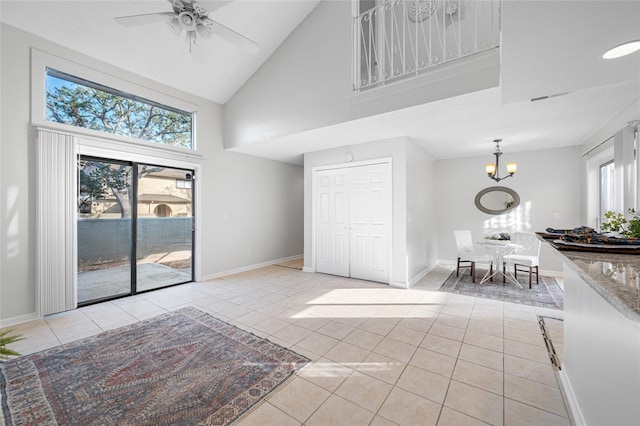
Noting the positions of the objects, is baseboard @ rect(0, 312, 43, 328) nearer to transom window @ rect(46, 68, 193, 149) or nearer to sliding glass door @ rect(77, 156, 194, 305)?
sliding glass door @ rect(77, 156, 194, 305)

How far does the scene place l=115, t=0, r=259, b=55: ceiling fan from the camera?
8.03 ft

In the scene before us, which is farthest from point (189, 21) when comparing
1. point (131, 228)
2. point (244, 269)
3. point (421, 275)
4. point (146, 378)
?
point (421, 275)

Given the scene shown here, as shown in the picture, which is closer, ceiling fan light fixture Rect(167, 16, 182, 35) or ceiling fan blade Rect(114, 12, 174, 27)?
ceiling fan blade Rect(114, 12, 174, 27)

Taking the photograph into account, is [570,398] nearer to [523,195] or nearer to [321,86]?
[321,86]

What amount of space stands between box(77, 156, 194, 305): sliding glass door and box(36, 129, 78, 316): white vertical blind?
8.8 inches

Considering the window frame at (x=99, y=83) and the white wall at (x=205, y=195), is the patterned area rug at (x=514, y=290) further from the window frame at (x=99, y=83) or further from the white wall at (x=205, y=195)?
the window frame at (x=99, y=83)

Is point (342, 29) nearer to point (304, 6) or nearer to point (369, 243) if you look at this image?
point (304, 6)

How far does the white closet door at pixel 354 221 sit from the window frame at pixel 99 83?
8.62 ft

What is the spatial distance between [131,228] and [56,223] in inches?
35.1

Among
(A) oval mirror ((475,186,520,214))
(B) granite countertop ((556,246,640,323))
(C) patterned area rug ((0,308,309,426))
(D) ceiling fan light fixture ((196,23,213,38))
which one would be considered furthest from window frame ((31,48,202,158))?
(A) oval mirror ((475,186,520,214))

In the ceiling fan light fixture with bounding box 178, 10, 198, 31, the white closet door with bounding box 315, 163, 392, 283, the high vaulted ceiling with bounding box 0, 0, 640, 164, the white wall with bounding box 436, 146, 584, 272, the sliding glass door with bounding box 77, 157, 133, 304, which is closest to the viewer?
the high vaulted ceiling with bounding box 0, 0, 640, 164

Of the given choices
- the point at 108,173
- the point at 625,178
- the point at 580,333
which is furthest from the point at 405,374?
the point at 108,173

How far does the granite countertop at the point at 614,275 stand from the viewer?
686 mm

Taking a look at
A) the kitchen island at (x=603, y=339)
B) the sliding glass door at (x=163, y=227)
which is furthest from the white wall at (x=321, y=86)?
the kitchen island at (x=603, y=339)
